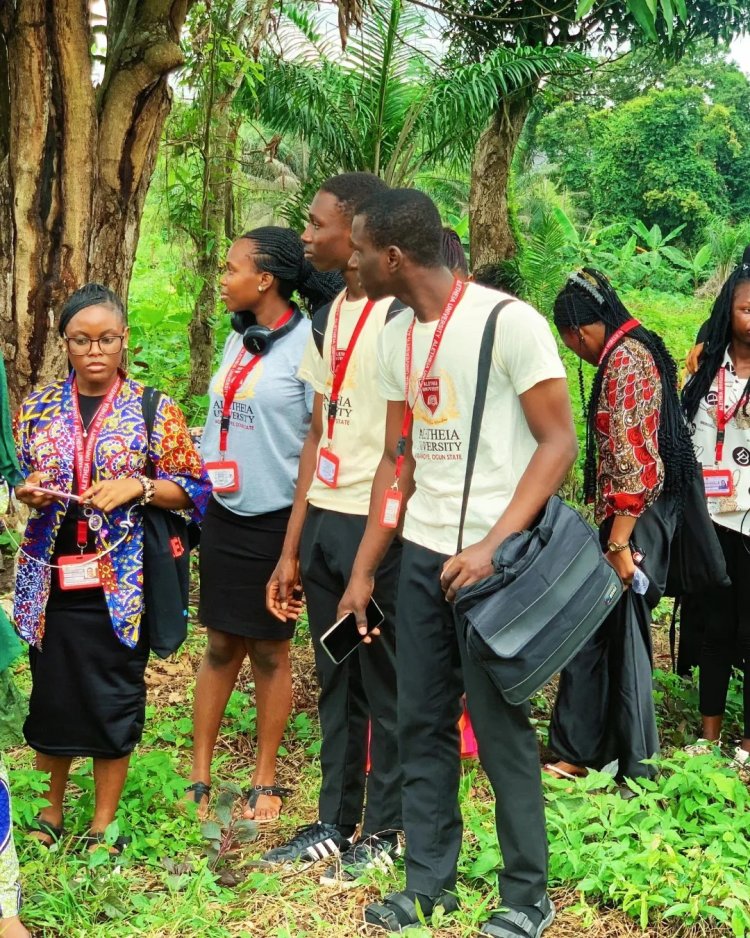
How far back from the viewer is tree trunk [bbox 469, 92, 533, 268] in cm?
1091

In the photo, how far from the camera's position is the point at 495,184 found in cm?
1132

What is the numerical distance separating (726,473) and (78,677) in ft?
8.53

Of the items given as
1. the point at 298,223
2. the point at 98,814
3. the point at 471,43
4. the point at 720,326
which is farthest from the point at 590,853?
the point at 471,43

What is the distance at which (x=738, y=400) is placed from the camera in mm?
4336

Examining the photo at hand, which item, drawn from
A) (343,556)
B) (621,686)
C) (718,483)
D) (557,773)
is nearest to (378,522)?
(343,556)

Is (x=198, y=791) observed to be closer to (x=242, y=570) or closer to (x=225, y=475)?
(x=242, y=570)

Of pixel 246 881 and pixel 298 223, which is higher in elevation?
pixel 298 223

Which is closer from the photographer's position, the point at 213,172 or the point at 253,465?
the point at 253,465

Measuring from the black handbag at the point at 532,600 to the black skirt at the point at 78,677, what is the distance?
49.9 inches

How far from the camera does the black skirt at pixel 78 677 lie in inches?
133

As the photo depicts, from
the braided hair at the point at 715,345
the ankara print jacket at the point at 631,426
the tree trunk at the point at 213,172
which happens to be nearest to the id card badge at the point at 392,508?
the ankara print jacket at the point at 631,426

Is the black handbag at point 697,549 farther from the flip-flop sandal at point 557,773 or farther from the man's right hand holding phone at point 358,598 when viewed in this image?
the man's right hand holding phone at point 358,598

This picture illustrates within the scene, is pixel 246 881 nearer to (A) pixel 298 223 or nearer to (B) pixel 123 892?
(B) pixel 123 892

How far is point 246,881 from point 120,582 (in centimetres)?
98
